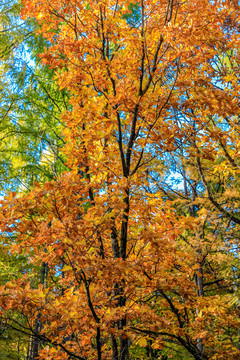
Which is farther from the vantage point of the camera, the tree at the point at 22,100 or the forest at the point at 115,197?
the tree at the point at 22,100

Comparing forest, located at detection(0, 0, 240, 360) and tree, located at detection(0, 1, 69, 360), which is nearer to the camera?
forest, located at detection(0, 0, 240, 360)

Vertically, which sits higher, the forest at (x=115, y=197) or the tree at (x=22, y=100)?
the tree at (x=22, y=100)

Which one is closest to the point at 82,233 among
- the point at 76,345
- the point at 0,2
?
the point at 76,345

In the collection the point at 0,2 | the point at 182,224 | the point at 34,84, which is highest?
the point at 0,2

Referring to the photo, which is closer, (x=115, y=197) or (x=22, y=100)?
(x=115, y=197)

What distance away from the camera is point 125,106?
120 inches

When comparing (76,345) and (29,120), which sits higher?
(29,120)

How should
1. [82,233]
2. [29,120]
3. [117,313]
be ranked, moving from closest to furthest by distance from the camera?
[82,233]
[117,313]
[29,120]

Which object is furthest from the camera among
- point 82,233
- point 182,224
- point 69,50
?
point 69,50

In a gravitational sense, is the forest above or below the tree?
below

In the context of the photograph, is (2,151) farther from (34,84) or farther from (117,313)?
(117,313)

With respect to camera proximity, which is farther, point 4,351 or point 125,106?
point 4,351

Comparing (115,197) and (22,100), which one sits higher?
(22,100)

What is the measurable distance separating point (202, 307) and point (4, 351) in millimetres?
5320
